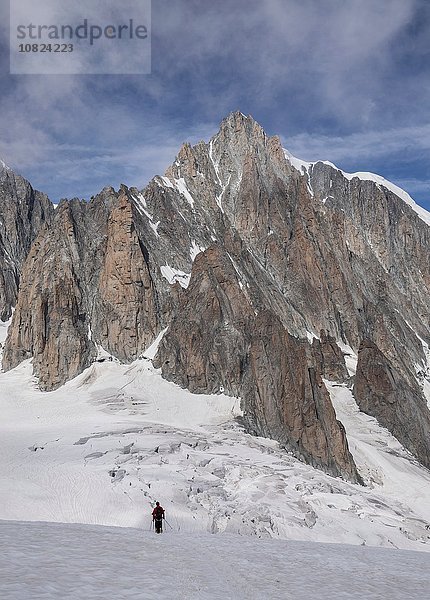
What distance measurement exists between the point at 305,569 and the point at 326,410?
5587 cm

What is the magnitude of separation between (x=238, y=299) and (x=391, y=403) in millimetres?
29234

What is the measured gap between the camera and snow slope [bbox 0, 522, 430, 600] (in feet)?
30.5

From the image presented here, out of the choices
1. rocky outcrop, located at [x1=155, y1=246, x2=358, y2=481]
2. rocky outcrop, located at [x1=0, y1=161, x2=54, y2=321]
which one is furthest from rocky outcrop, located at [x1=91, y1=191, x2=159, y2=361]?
rocky outcrop, located at [x1=0, y1=161, x2=54, y2=321]

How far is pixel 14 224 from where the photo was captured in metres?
151

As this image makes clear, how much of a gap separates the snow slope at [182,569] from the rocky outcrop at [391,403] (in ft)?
226

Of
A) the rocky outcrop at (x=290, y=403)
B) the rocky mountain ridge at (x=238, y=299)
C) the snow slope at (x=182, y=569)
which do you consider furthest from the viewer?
the rocky mountain ridge at (x=238, y=299)

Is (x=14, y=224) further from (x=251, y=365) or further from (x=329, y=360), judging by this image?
(x=251, y=365)

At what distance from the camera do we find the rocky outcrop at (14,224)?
132 m

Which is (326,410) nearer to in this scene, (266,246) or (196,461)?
(196,461)

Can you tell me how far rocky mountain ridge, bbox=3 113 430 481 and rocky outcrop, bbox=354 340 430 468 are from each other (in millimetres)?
240

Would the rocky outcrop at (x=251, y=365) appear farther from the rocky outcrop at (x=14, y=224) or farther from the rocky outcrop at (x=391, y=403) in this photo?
the rocky outcrop at (x=14, y=224)

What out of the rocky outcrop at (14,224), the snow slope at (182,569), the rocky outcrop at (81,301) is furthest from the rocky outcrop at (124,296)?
the snow slope at (182,569)

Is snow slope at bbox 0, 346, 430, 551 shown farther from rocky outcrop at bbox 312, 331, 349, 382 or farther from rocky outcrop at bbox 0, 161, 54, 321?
rocky outcrop at bbox 0, 161, 54, 321

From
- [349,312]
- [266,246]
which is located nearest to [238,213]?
[266,246]
